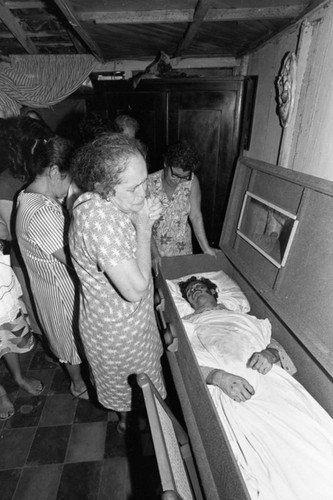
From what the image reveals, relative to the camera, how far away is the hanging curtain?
3182 mm

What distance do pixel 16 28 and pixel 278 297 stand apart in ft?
9.69

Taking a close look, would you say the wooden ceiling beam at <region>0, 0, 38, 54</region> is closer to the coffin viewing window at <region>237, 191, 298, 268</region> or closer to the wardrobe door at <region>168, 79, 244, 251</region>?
the wardrobe door at <region>168, 79, 244, 251</region>

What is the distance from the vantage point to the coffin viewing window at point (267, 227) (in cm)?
178

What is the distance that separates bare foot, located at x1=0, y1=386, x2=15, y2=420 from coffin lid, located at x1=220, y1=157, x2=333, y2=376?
2.07 meters

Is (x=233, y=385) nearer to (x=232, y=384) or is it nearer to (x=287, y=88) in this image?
(x=232, y=384)

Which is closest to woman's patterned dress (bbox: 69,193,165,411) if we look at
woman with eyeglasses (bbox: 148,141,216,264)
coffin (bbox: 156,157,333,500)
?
coffin (bbox: 156,157,333,500)

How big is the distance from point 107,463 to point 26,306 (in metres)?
1.27

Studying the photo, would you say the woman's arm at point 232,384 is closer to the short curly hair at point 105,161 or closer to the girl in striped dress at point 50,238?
the girl in striped dress at point 50,238

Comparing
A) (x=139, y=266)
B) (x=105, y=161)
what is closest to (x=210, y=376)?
(x=139, y=266)

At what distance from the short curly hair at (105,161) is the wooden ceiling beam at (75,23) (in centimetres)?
125

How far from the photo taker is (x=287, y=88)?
202 centimetres

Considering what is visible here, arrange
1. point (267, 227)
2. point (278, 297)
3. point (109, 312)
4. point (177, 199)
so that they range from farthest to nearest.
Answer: point (177, 199) → point (267, 227) → point (278, 297) → point (109, 312)

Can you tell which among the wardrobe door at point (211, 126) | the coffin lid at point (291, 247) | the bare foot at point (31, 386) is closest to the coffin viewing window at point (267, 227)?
the coffin lid at point (291, 247)

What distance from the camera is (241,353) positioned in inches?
66.4
